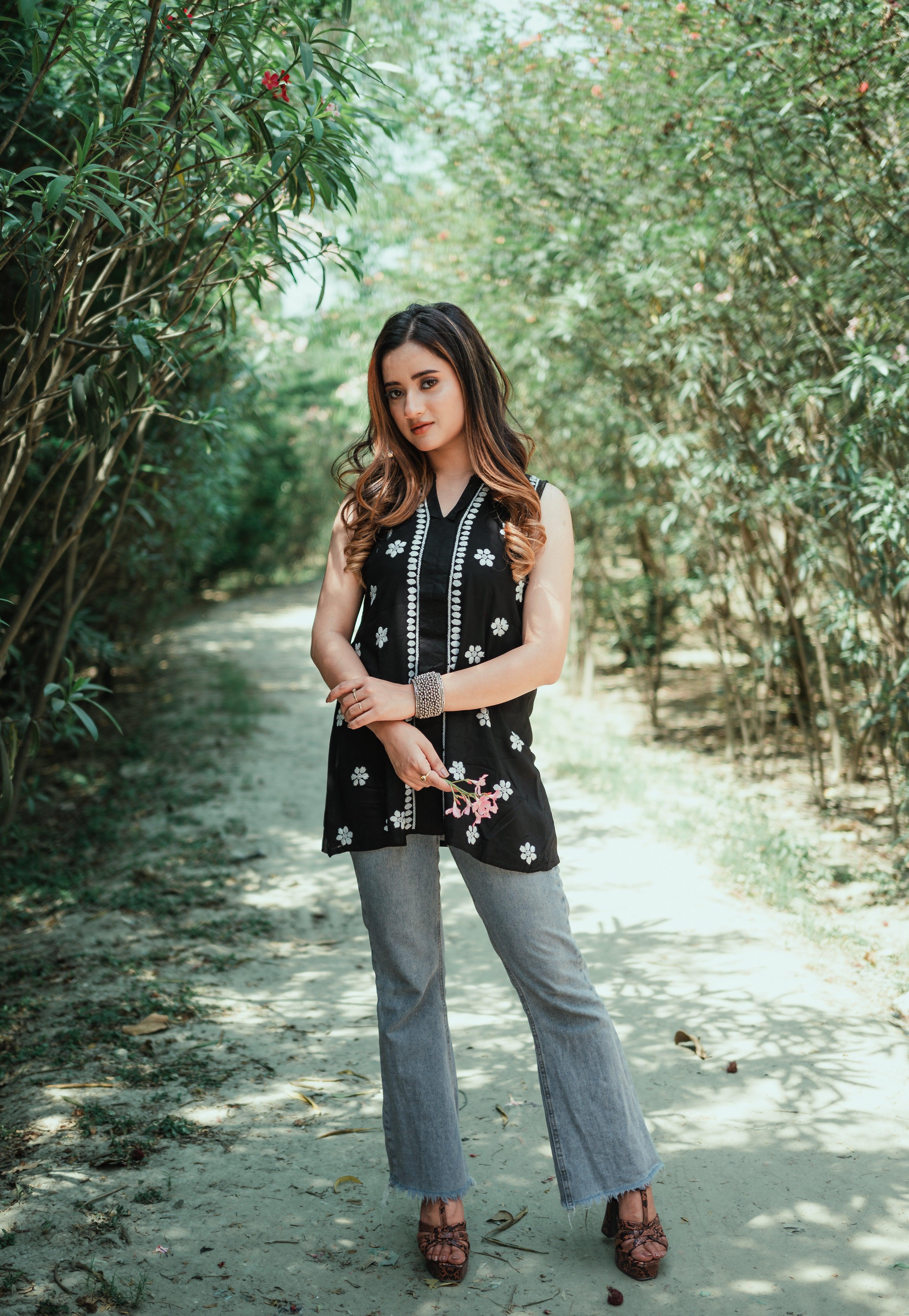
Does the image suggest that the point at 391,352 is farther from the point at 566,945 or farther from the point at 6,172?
the point at 566,945

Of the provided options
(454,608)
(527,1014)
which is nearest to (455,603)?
(454,608)

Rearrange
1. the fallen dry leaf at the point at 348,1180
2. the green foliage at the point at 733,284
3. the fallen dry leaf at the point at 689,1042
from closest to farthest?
1. the fallen dry leaf at the point at 348,1180
2. the fallen dry leaf at the point at 689,1042
3. the green foliage at the point at 733,284

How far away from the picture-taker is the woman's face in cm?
181

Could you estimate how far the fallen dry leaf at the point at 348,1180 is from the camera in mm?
2158

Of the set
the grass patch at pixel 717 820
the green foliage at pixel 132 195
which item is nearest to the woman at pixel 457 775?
the green foliage at pixel 132 195

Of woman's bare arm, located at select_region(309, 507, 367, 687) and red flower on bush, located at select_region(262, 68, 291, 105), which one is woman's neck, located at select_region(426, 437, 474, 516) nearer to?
woman's bare arm, located at select_region(309, 507, 367, 687)

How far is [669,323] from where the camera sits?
421 centimetres

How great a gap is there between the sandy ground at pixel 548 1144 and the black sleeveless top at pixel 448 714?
2.48 feet

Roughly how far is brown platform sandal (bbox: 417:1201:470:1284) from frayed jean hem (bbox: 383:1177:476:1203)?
2 centimetres

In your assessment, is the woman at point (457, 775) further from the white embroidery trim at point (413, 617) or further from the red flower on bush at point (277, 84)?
the red flower on bush at point (277, 84)

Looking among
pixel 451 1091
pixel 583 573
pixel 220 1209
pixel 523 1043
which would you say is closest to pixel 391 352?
pixel 451 1091

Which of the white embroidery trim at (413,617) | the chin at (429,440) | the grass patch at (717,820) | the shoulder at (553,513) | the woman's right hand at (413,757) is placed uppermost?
the chin at (429,440)

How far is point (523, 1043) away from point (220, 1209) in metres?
1.01

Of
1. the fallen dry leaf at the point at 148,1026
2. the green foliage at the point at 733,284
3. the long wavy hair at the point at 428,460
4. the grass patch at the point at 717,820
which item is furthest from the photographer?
the grass patch at the point at 717,820
